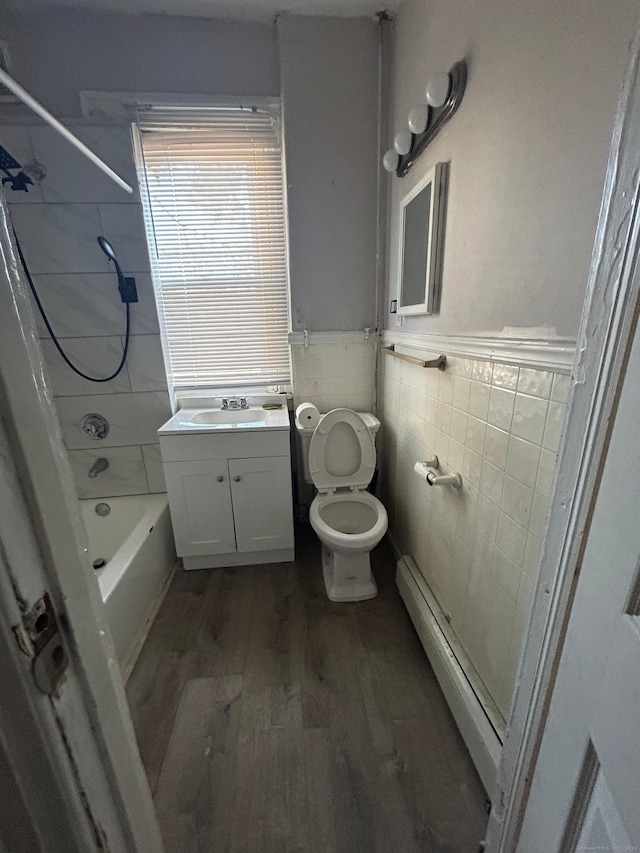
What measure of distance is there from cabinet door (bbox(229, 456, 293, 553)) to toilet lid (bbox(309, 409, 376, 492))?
17 cm

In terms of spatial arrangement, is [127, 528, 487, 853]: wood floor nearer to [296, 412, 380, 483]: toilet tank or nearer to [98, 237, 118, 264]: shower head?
[296, 412, 380, 483]: toilet tank

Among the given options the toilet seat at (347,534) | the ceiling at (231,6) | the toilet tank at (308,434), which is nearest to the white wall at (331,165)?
the ceiling at (231,6)

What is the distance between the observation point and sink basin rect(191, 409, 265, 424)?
6.59 feet

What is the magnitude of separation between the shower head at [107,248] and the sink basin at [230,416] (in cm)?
88

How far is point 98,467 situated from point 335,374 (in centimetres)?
147

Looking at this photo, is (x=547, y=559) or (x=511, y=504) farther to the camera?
(x=511, y=504)

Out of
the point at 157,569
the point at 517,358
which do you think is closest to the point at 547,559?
the point at 517,358

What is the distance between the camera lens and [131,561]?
1503 millimetres

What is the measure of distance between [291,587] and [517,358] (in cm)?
147

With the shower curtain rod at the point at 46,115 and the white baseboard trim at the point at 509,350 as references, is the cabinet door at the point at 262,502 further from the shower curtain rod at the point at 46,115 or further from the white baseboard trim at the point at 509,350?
the shower curtain rod at the point at 46,115

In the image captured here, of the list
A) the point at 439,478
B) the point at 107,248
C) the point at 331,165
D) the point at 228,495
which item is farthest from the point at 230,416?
the point at 331,165

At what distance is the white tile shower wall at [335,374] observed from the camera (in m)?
2.01

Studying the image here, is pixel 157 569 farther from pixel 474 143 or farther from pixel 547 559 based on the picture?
pixel 474 143

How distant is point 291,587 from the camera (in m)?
1.75
